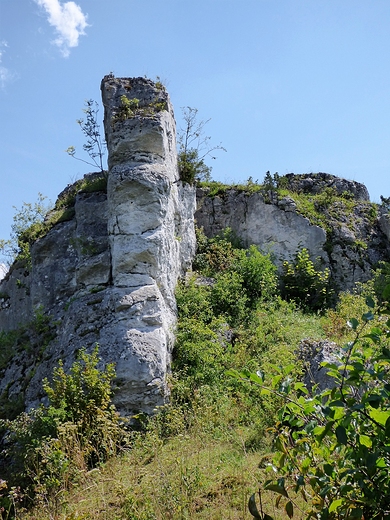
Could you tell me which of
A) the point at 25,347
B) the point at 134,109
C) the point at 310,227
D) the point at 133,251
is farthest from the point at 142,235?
the point at 310,227

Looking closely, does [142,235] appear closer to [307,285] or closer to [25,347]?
[25,347]

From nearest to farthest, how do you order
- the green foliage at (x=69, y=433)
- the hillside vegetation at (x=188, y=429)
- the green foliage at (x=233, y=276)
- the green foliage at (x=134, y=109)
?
the hillside vegetation at (x=188, y=429) → the green foliage at (x=69, y=433) → the green foliage at (x=134, y=109) → the green foliage at (x=233, y=276)

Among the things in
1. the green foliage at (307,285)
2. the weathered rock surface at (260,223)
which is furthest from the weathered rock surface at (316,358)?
the weathered rock surface at (260,223)

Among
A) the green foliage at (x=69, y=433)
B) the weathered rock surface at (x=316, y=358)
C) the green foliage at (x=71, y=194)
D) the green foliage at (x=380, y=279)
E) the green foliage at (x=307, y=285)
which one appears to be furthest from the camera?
Answer: the green foliage at (x=307, y=285)

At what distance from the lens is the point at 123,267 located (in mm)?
10578

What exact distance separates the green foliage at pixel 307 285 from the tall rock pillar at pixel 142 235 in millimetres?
3014

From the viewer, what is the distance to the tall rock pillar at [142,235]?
911 cm

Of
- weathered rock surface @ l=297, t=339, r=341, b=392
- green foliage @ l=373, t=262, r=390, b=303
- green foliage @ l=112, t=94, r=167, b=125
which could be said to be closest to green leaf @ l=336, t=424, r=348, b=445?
weathered rock surface @ l=297, t=339, r=341, b=392

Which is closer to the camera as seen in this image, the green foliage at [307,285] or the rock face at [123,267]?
the rock face at [123,267]

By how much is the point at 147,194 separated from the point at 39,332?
398 cm

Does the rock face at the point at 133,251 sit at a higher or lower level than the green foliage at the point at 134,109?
lower

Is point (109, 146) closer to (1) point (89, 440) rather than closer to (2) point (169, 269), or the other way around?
(2) point (169, 269)

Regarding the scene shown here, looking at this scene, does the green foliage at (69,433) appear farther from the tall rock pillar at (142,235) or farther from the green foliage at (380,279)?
the green foliage at (380,279)

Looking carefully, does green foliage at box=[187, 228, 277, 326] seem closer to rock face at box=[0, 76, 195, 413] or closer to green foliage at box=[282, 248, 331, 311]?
green foliage at box=[282, 248, 331, 311]
